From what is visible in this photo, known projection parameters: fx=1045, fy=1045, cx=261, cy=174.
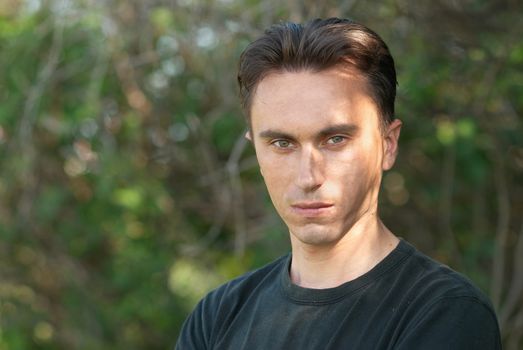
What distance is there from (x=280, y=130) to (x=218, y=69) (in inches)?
137

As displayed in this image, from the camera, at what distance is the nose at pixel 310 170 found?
250cm

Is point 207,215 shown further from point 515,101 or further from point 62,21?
point 515,101

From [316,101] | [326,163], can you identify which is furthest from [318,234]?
[316,101]

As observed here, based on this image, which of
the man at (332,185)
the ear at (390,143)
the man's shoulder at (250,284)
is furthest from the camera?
the man's shoulder at (250,284)

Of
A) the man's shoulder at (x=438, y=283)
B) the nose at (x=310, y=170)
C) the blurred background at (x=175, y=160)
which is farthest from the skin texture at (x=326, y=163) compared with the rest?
the blurred background at (x=175, y=160)

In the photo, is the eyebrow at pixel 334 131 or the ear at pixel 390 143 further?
the ear at pixel 390 143

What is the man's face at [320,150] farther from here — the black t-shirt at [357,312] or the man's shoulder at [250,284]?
the man's shoulder at [250,284]

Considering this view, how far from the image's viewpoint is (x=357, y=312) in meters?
2.46

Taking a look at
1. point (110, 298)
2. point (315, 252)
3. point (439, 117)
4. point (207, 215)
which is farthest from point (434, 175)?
point (315, 252)

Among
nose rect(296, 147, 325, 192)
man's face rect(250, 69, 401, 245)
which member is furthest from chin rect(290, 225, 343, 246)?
nose rect(296, 147, 325, 192)

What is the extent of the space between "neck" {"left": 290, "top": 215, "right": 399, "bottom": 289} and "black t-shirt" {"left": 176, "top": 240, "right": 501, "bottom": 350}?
1.3 inches

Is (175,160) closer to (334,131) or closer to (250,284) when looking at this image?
(250,284)

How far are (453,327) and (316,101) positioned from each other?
64 centimetres

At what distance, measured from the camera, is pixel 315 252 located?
104 inches
